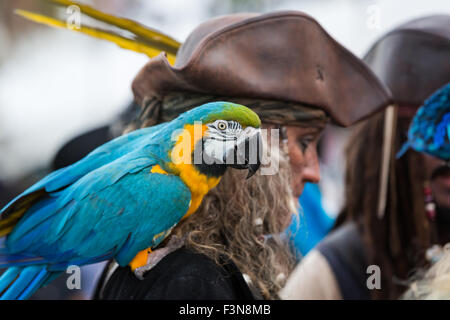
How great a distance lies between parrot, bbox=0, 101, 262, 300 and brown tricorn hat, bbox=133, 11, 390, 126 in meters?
0.14

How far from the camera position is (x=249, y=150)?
0.79 m

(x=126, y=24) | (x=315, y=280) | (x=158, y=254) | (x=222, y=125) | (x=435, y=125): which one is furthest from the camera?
(x=315, y=280)

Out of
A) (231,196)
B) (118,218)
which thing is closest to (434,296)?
(231,196)

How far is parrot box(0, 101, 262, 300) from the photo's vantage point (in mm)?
782

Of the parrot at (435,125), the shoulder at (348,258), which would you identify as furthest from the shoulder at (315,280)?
the parrot at (435,125)

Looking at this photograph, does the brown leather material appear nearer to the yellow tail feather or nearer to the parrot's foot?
the yellow tail feather

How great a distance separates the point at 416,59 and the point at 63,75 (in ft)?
4.57

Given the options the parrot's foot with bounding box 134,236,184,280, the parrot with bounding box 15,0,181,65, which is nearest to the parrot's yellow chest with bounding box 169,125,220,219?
the parrot's foot with bounding box 134,236,184,280

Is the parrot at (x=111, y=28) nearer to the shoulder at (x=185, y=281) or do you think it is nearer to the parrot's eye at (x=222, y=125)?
the parrot's eye at (x=222, y=125)

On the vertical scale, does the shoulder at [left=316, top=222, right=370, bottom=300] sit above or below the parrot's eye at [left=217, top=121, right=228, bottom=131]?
below

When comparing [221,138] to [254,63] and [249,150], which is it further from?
[254,63]

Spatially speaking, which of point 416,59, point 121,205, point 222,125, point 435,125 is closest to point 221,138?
point 222,125

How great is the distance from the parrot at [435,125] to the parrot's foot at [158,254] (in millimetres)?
823
